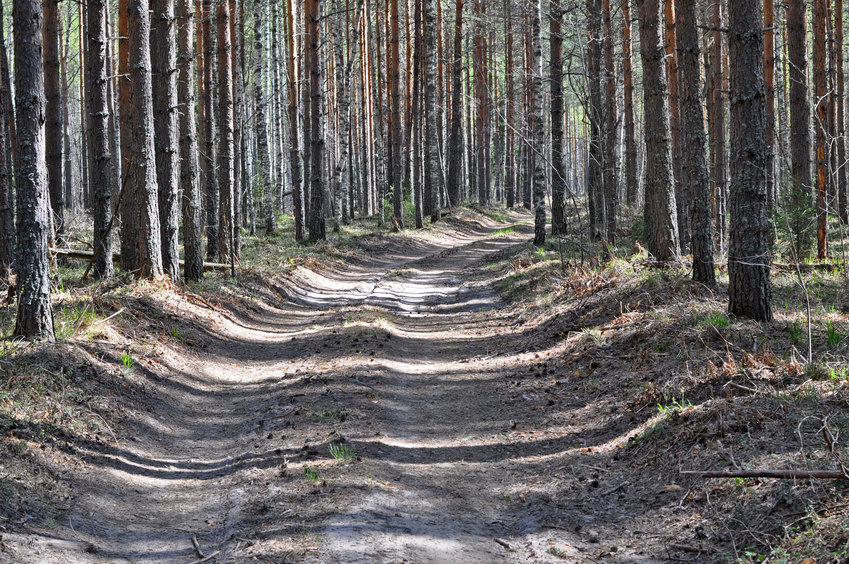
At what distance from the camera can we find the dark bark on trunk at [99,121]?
37.5 feet

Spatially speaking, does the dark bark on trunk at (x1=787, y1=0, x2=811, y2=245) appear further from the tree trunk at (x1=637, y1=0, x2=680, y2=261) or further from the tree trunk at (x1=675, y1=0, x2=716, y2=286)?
the tree trunk at (x1=675, y1=0, x2=716, y2=286)

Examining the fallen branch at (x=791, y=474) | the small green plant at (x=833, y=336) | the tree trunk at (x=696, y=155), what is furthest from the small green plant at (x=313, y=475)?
the tree trunk at (x=696, y=155)

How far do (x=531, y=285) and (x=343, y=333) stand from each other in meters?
4.57

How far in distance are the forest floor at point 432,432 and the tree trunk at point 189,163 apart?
6.99 ft

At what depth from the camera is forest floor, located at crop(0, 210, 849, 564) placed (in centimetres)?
437

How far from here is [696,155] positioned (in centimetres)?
952

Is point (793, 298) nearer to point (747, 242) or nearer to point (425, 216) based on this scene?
point (747, 242)

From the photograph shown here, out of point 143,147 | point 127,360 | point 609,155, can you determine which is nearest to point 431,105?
point 609,155

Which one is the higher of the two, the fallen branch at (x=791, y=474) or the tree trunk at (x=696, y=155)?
the tree trunk at (x=696, y=155)

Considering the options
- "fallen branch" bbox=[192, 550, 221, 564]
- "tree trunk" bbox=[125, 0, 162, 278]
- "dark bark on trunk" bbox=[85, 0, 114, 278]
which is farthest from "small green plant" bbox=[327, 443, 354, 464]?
"dark bark on trunk" bbox=[85, 0, 114, 278]

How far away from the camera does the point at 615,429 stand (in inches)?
254

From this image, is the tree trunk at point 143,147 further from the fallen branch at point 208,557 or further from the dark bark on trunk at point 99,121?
the fallen branch at point 208,557

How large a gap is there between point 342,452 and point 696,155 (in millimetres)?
6696

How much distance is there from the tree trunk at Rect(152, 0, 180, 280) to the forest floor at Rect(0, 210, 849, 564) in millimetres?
1390
